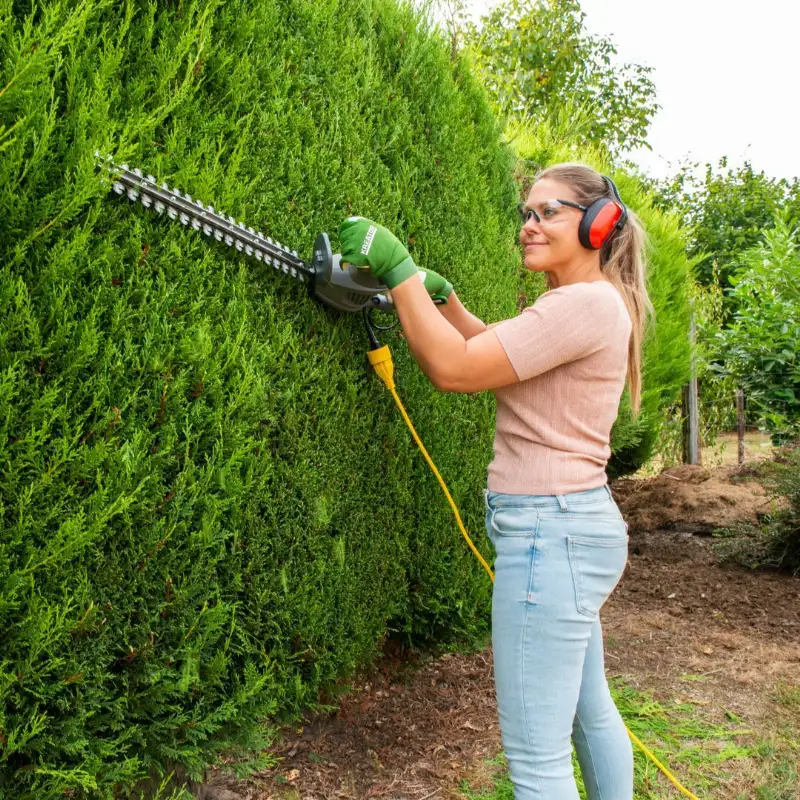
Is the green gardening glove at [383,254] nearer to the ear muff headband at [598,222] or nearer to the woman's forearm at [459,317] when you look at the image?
the ear muff headband at [598,222]

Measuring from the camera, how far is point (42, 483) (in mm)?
1636

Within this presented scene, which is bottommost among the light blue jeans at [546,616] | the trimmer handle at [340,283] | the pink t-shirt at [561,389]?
the light blue jeans at [546,616]

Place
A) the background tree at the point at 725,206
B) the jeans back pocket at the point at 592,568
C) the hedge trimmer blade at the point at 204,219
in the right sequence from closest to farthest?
the hedge trimmer blade at the point at 204,219
the jeans back pocket at the point at 592,568
the background tree at the point at 725,206

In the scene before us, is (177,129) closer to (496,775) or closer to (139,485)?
(139,485)

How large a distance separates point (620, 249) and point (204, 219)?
1153 millimetres

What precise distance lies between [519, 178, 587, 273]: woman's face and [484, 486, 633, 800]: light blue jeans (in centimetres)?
64

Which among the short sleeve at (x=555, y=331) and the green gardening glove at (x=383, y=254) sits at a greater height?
the green gardening glove at (x=383, y=254)

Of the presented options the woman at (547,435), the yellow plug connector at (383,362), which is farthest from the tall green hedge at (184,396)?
the woman at (547,435)

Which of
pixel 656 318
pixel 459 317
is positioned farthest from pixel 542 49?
pixel 459 317

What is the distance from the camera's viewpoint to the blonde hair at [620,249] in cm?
216

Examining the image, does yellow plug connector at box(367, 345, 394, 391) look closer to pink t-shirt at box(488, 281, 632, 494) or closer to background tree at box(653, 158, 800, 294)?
pink t-shirt at box(488, 281, 632, 494)

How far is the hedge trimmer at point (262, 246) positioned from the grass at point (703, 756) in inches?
72.6

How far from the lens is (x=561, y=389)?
78.7 inches

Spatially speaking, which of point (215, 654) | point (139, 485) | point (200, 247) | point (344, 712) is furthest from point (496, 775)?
point (200, 247)
